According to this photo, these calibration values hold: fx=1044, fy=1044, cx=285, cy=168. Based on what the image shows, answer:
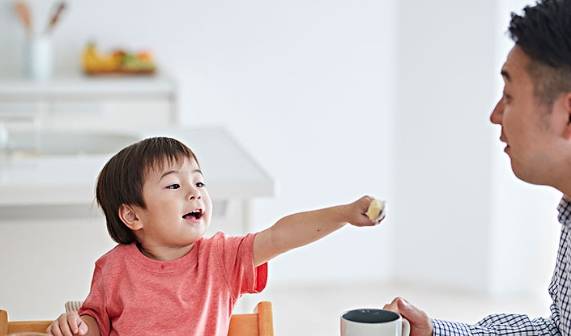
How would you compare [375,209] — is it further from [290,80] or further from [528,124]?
[290,80]

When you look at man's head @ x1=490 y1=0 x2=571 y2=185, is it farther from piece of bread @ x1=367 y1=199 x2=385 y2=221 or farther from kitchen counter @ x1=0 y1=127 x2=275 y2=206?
kitchen counter @ x1=0 y1=127 x2=275 y2=206

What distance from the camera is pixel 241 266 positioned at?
63.9 inches

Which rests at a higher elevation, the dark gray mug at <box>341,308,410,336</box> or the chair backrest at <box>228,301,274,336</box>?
the dark gray mug at <box>341,308,410,336</box>

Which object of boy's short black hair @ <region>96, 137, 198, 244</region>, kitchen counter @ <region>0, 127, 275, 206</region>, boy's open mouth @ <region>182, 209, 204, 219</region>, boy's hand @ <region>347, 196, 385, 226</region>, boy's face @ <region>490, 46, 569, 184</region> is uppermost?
boy's face @ <region>490, 46, 569, 184</region>

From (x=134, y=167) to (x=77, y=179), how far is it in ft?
2.05

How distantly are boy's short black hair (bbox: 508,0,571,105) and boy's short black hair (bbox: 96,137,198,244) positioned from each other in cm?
54

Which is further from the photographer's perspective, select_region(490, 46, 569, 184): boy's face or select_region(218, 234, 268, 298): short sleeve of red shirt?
select_region(218, 234, 268, 298): short sleeve of red shirt

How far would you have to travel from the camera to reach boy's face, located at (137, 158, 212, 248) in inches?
62.8

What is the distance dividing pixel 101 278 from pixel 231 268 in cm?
20

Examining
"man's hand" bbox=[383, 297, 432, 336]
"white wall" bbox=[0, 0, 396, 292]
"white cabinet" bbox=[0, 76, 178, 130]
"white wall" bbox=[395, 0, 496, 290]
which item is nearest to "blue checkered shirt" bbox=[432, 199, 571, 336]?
"man's hand" bbox=[383, 297, 432, 336]

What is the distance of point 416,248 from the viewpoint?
4852mm

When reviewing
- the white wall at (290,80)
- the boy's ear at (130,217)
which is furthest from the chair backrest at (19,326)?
the white wall at (290,80)

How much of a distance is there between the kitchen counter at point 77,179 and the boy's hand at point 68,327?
2.02ft

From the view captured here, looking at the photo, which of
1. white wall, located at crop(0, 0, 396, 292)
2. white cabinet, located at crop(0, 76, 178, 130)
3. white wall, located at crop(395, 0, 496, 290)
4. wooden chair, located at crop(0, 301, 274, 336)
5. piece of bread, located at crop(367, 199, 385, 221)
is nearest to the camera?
piece of bread, located at crop(367, 199, 385, 221)
